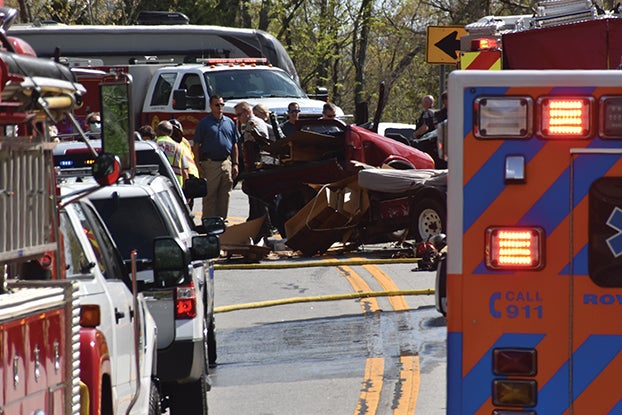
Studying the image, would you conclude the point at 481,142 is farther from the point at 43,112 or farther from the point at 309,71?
the point at 309,71

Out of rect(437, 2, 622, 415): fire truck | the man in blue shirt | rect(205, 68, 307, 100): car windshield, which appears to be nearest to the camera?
rect(437, 2, 622, 415): fire truck

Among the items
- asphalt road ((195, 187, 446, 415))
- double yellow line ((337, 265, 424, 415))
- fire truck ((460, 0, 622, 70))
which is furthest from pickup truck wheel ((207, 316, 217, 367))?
fire truck ((460, 0, 622, 70))

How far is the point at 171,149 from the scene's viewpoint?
18.0m

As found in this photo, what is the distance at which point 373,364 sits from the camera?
11.6 metres

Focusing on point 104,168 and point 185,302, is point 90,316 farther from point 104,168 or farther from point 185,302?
point 185,302

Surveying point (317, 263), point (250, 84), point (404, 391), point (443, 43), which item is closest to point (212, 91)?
point (250, 84)

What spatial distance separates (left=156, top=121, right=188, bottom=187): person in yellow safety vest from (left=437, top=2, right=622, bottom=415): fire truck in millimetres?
12350

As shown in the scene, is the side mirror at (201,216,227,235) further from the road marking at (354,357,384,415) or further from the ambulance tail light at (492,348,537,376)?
the ambulance tail light at (492,348,537,376)

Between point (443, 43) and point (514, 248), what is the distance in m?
14.6

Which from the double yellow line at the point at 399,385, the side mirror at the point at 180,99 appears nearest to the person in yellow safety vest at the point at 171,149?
the double yellow line at the point at 399,385

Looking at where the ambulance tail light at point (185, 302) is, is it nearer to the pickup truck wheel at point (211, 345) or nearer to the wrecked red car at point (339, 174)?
the pickup truck wheel at point (211, 345)

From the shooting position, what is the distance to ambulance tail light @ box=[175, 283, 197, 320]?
8.95 m

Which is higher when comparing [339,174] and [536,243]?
[536,243]

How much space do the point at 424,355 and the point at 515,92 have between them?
6.53 metres
